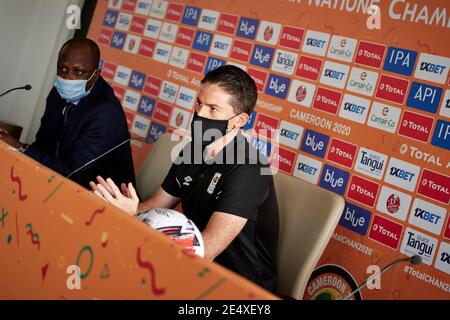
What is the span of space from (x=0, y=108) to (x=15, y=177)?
3.02 m

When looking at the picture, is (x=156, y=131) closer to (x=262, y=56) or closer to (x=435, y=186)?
(x=262, y=56)

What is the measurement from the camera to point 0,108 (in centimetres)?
389

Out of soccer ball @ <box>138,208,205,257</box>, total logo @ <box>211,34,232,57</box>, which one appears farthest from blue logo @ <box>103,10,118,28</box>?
soccer ball @ <box>138,208,205,257</box>

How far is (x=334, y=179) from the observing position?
229 cm

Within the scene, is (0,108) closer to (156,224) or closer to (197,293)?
(156,224)

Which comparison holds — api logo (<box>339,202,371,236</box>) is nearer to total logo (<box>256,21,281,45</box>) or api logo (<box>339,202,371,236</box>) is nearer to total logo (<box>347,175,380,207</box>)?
total logo (<box>347,175,380,207</box>)

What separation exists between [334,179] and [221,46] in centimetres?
104

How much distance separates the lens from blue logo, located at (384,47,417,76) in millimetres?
2123

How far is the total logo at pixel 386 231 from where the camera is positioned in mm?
2068

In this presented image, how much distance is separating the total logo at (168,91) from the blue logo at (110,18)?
73cm

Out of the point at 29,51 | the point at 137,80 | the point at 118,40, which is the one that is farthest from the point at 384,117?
the point at 29,51

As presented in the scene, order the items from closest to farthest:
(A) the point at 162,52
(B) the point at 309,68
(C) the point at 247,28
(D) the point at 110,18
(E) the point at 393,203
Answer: (E) the point at 393,203 → (B) the point at 309,68 → (C) the point at 247,28 → (A) the point at 162,52 → (D) the point at 110,18

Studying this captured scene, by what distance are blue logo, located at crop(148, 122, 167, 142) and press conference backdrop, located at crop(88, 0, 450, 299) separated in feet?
0.50

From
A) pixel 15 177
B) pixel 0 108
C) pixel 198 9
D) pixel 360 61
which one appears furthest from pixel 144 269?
pixel 0 108
